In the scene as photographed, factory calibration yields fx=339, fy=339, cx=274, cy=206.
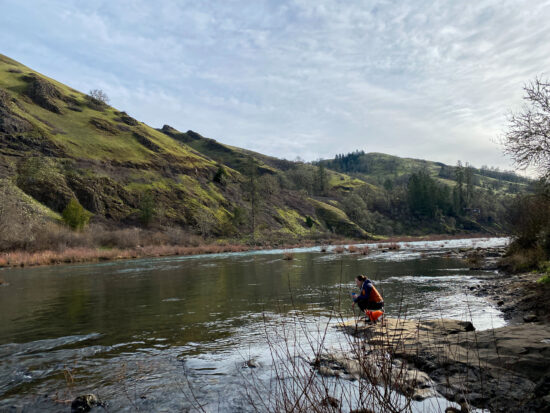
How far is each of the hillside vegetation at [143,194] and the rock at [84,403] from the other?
44.4m

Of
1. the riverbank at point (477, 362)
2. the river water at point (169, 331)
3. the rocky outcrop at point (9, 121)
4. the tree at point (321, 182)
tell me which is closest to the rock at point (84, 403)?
the river water at point (169, 331)

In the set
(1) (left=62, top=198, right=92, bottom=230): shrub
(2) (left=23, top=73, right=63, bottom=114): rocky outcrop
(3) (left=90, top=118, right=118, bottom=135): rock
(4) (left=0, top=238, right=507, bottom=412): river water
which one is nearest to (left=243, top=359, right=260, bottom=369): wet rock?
(4) (left=0, top=238, right=507, bottom=412): river water

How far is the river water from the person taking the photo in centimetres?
684

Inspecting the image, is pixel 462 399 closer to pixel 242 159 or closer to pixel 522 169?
pixel 522 169

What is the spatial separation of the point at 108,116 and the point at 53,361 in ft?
402

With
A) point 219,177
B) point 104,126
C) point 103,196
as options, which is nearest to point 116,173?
point 103,196

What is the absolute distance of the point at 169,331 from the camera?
37.3 feet

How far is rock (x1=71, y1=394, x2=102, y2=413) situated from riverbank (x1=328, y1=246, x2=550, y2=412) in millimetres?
4888

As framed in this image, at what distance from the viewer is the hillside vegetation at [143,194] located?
63.8 m

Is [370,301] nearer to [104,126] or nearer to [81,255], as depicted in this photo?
[81,255]

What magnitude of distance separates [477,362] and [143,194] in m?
80.7

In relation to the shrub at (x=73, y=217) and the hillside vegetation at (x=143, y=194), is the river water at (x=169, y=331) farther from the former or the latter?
the shrub at (x=73, y=217)

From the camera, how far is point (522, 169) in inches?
651

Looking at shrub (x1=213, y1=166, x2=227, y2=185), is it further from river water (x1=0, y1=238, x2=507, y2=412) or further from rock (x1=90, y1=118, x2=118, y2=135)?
river water (x1=0, y1=238, x2=507, y2=412)
